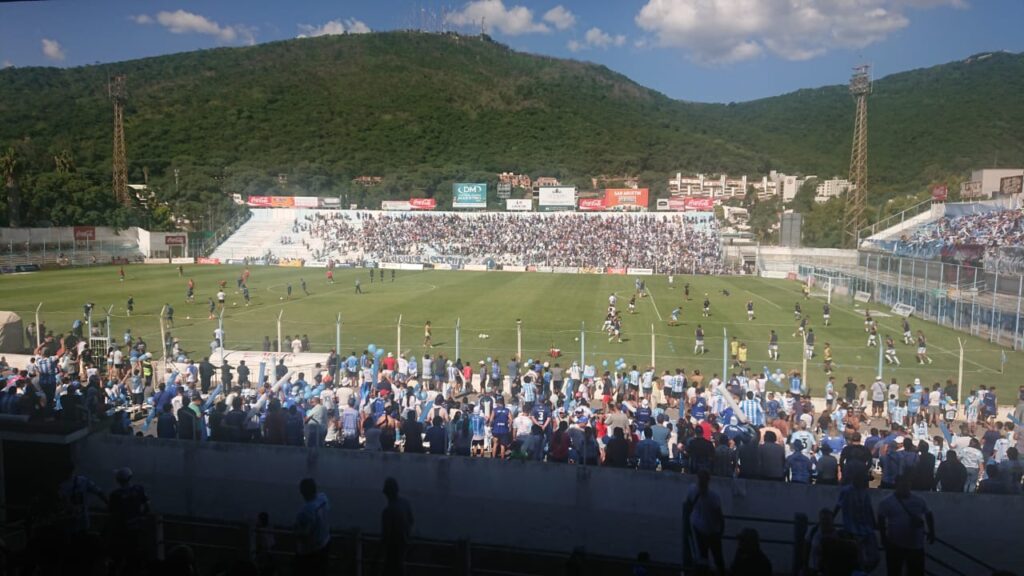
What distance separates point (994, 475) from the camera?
786cm

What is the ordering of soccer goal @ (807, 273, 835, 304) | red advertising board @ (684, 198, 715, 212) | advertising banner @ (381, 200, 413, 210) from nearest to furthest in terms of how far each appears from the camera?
soccer goal @ (807, 273, 835, 304) < red advertising board @ (684, 198, 715, 212) < advertising banner @ (381, 200, 413, 210)

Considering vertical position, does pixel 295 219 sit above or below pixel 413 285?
above

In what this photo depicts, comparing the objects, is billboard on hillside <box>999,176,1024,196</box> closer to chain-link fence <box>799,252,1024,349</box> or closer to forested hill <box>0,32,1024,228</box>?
forested hill <box>0,32,1024,228</box>

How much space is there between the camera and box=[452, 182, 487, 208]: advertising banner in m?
72.8

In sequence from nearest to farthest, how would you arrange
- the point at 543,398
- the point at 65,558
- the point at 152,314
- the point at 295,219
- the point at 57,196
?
the point at 65,558
the point at 543,398
the point at 152,314
the point at 57,196
the point at 295,219

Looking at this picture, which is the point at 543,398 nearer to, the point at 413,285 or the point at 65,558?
the point at 65,558

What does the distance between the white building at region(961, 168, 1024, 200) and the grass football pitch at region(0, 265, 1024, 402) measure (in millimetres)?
14984

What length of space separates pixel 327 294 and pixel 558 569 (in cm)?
3064

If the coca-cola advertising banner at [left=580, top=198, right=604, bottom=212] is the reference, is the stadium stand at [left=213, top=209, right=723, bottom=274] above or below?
below

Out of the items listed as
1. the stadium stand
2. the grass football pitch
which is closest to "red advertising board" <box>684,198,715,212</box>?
the stadium stand

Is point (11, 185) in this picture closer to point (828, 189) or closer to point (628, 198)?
point (628, 198)

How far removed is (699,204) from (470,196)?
23157 mm

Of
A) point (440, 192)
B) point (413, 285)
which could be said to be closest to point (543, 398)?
point (413, 285)

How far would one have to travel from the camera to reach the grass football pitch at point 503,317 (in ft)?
70.5
